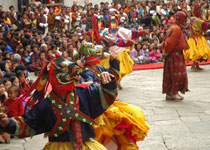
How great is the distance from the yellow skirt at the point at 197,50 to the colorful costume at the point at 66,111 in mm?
7751

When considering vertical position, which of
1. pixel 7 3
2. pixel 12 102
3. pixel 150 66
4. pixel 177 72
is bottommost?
pixel 150 66

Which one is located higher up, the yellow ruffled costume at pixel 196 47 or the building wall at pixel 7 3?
the building wall at pixel 7 3

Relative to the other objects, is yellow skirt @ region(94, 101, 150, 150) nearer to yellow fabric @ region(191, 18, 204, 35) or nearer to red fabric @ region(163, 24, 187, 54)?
red fabric @ region(163, 24, 187, 54)

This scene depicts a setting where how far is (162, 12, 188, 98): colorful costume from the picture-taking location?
800cm

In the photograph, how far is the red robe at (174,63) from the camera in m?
7.99

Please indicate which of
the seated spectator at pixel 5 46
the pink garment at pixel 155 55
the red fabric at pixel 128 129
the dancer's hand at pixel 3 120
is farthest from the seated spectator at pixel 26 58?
the dancer's hand at pixel 3 120

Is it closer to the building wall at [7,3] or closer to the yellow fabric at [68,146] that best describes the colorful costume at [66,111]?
the yellow fabric at [68,146]

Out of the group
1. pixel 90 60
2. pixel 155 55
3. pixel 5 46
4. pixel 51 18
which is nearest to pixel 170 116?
pixel 90 60

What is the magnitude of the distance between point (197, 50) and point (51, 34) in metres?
6.12

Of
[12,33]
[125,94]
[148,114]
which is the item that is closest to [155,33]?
[12,33]

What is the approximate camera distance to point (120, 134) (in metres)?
4.63

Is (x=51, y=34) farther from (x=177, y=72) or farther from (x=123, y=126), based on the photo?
(x=123, y=126)

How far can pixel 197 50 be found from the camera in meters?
11.3

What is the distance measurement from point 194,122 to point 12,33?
7.91 metres
